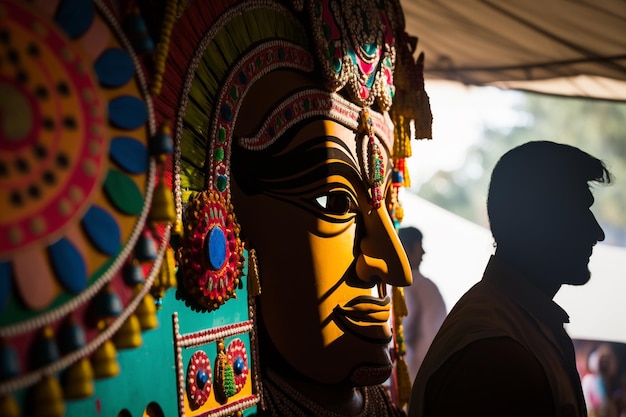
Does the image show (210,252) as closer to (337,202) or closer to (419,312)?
(337,202)

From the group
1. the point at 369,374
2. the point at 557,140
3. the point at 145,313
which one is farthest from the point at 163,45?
the point at 557,140

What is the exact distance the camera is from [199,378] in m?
1.47

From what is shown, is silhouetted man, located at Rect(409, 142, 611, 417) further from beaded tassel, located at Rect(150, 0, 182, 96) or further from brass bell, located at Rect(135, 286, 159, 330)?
beaded tassel, located at Rect(150, 0, 182, 96)

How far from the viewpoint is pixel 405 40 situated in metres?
2.32

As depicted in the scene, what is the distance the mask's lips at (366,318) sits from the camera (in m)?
1.84

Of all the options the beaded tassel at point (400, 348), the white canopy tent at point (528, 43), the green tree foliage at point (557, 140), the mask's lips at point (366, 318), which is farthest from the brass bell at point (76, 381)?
the green tree foliage at point (557, 140)

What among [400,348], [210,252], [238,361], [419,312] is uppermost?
[210,252]

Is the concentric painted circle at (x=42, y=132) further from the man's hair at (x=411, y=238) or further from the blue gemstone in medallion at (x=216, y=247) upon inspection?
the man's hair at (x=411, y=238)

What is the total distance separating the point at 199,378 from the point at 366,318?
0.55 metres

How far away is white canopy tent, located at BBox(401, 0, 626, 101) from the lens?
9.74 feet

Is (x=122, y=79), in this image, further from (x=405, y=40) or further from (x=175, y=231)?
(x=405, y=40)

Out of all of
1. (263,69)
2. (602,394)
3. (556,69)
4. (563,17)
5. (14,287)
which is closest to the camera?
(14,287)

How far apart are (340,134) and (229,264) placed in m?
0.50

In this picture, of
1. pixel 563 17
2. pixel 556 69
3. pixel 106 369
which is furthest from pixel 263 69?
pixel 556 69
